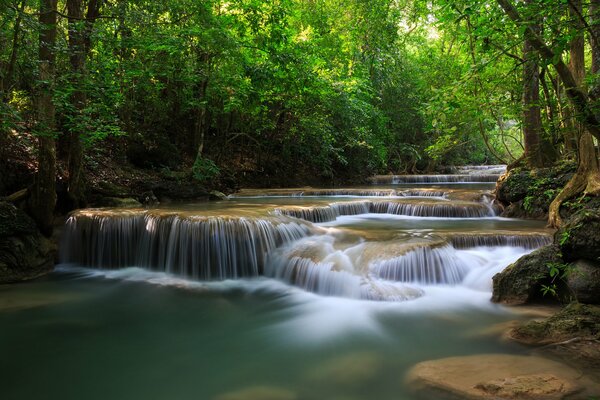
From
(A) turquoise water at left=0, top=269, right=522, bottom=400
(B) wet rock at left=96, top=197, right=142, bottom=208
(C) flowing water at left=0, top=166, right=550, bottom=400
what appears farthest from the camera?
(B) wet rock at left=96, top=197, right=142, bottom=208

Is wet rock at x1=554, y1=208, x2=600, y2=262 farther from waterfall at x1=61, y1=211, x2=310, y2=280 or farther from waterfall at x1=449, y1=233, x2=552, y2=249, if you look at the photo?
waterfall at x1=61, y1=211, x2=310, y2=280

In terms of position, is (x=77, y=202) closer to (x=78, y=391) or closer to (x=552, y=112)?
(x=78, y=391)

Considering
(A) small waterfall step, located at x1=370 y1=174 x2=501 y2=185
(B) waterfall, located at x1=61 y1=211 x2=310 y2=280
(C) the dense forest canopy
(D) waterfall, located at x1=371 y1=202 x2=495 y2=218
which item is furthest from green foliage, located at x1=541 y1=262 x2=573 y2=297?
(A) small waterfall step, located at x1=370 y1=174 x2=501 y2=185

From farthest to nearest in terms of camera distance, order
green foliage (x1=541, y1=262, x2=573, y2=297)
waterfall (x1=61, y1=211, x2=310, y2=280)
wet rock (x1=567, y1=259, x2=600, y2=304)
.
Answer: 1. waterfall (x1=61, y1=211, x2=310, y2=280)
2. green foliage (x1=541, y1=262, x2=573, y2=297)
3. wet rock (x1=567, y1=259, x2=600, y2=304)

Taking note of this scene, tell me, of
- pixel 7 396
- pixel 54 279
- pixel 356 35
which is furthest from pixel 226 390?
pixel 356 35

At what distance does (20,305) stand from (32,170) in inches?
158

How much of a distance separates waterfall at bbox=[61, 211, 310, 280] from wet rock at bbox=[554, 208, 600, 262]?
15.0ft

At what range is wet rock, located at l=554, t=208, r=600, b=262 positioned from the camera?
15.0ft

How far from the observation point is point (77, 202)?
8.98 metres

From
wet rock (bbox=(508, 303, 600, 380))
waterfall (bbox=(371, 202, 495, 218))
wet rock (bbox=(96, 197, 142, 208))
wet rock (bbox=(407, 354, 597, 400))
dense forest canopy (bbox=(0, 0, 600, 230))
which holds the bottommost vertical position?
wet rock (bbox=(407, 354, 597, 400))

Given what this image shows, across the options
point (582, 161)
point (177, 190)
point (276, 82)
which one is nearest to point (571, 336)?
point (582, 161)

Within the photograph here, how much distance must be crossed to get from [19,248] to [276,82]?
6.04 m

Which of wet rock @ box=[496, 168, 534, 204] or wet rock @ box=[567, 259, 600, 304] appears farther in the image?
wet rock @ box=[496, 168, 534, 204]

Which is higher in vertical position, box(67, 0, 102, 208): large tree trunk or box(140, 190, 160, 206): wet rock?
box(67, 0, 102, 208): large tree trunk
